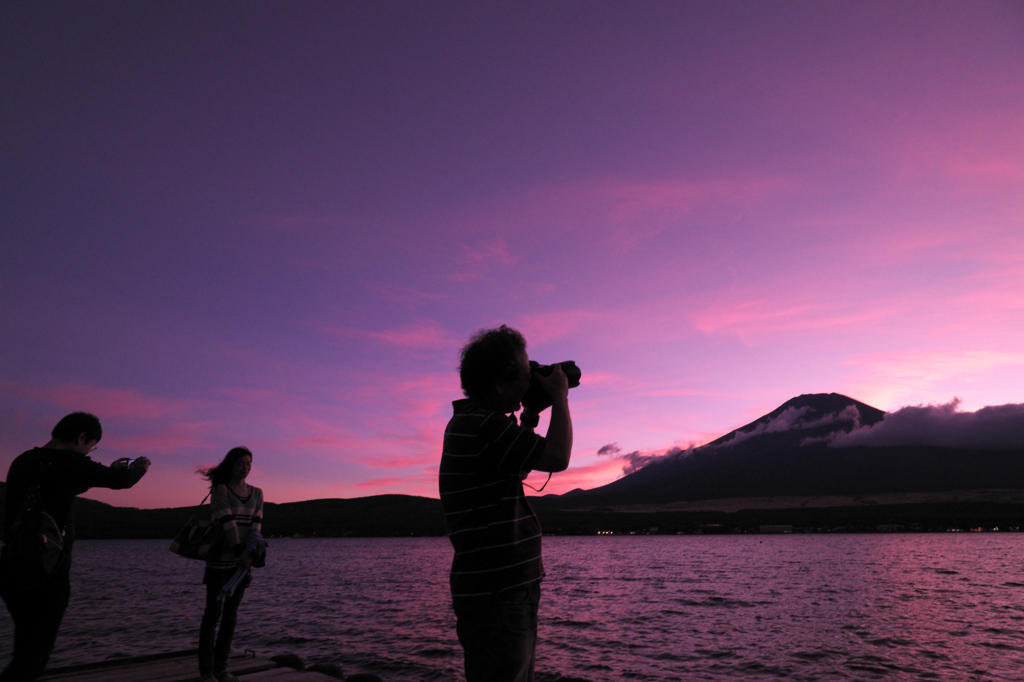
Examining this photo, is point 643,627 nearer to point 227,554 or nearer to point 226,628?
point 226,628

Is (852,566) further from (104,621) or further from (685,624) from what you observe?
(104,621)

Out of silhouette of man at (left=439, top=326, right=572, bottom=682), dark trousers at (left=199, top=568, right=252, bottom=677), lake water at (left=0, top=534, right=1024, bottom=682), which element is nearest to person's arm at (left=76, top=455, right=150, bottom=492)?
dark trousers at (left=199, top=568, right=252, bottom=677)

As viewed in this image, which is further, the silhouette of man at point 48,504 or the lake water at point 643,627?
the lake water at point 643,627

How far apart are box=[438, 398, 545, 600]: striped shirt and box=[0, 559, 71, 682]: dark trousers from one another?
3131mm

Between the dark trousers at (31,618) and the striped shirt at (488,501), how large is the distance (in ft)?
10.3

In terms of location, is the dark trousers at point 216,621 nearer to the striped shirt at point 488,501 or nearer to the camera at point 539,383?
the striped shirt at point 488,501

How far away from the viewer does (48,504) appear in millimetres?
4402

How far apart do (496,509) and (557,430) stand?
0.49 metres

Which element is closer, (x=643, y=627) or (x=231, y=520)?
(x=231, y=520)

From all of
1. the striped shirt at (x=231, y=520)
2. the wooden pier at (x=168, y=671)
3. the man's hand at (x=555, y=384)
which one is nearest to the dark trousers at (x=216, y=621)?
the striped shirt at (x=231, y=520)

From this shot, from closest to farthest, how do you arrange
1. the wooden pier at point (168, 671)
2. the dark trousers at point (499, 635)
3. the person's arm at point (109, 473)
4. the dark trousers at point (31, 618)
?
1. the dark trousers at point (499, 635)
2. the dark trousers at point (31, 618)
3. the person's arm at point (109, 473)
4. the wooden pier at point (168, 671)

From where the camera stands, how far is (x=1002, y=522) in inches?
6240

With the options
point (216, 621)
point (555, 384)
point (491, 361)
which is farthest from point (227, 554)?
point (555, 384)

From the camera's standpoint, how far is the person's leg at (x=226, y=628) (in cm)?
650
